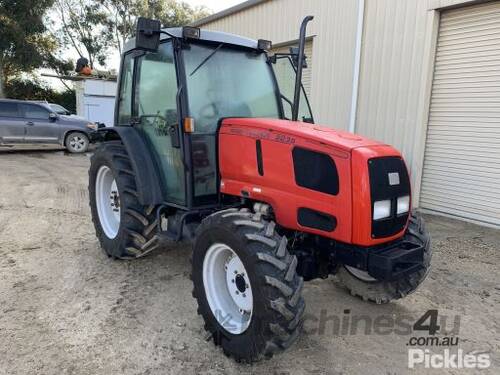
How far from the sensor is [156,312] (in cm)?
341

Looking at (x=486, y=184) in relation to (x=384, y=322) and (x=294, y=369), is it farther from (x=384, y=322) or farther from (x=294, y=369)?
(x=294, y=369)

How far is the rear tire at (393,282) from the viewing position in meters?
3.17

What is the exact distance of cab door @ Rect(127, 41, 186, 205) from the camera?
3543 mm

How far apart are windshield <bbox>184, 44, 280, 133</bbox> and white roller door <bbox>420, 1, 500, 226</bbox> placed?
12.7ft

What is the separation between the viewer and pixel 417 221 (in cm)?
328

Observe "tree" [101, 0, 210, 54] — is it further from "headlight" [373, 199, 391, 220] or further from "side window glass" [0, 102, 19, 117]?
"headlight" [373, 199, 391, 220]

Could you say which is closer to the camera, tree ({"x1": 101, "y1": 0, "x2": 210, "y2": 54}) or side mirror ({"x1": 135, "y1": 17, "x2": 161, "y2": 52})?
side mirror ({"x1": 135, "y1": 17, "x2": 161, "y2": 52})

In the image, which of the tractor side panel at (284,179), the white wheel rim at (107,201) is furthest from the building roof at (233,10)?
the tractor side panel at (284,179)

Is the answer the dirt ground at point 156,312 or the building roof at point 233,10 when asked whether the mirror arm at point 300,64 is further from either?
the building roof at point 233,10

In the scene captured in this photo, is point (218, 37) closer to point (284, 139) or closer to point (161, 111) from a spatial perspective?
point (161, 111)

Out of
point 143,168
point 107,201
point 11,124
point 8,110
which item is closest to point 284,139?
point 143,168

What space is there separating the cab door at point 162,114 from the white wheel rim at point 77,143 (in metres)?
10.5

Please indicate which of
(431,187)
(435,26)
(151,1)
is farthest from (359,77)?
(151,1)

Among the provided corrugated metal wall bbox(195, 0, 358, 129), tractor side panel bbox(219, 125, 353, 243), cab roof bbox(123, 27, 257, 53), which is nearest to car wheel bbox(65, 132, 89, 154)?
corrugated metal wall bbox(195, 0, 358, 129)
